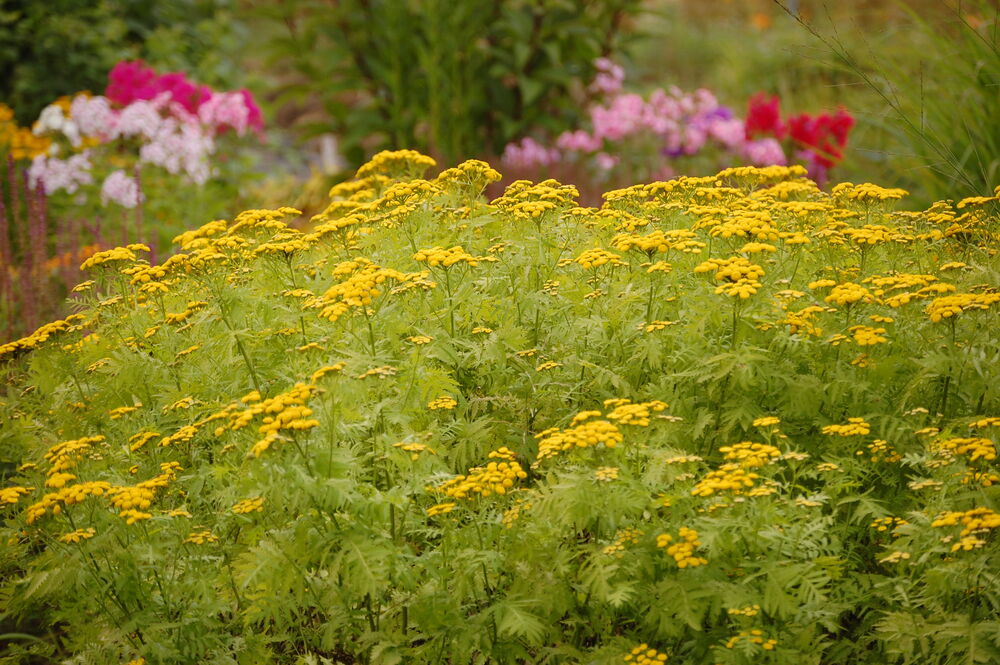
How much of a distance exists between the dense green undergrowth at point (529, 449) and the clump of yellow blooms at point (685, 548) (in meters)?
0.02

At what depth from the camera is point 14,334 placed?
204 inches

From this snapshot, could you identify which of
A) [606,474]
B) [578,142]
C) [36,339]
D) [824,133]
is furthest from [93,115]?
[606,474]

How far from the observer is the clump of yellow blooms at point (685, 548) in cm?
232

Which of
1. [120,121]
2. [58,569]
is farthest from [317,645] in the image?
[120,121]

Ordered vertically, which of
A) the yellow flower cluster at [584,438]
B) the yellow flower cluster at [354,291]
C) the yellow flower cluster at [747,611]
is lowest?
the yellow flower cluster at [747,611]

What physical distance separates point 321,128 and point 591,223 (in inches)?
198

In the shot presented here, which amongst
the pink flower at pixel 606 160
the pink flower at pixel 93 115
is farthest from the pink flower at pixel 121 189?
the pink flower at pixel 606 160

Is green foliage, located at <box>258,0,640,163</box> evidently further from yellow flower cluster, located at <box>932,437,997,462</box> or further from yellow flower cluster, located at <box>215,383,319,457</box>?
yellow flower cluster, located at <box>932,437,997,462</box>

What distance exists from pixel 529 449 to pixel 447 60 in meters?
5.32

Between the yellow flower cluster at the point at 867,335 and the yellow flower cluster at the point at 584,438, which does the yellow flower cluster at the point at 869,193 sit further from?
the yellow flower cluster at the point at 584,438

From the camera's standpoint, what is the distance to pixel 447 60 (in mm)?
7727

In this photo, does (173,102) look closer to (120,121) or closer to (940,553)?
(120,121)

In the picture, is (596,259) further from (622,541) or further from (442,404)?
(622,541)

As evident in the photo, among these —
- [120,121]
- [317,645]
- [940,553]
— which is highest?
[120,121]
